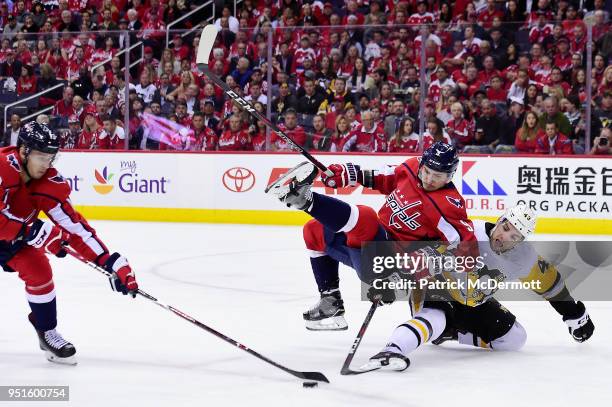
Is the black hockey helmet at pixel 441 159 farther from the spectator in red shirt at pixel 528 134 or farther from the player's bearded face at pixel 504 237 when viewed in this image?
the spectator in red shirt at pixel 528 134

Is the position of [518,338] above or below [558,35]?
below

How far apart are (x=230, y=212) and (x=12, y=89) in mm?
2728

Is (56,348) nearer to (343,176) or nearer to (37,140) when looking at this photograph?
(37,140)

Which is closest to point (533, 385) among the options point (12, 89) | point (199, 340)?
point (199, 340)

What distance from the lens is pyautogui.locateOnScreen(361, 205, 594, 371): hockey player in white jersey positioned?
409 centimetres

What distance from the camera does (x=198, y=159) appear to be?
10227mm

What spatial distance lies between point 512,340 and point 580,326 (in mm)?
327

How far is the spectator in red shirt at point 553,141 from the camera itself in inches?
360

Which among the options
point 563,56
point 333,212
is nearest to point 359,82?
point 563,56

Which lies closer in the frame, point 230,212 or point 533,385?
point 533,385

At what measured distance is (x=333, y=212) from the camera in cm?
411

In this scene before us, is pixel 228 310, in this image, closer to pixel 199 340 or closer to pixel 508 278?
pixel 199 340

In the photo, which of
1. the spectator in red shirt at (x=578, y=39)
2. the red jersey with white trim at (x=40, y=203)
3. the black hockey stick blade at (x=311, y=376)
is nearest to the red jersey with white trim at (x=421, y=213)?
the black hockey stick blade at (x=311, y=376)

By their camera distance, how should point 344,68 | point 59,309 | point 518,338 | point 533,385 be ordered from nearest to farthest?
point 533,385 → point 518,338 → point 59,309 → point 344,68
